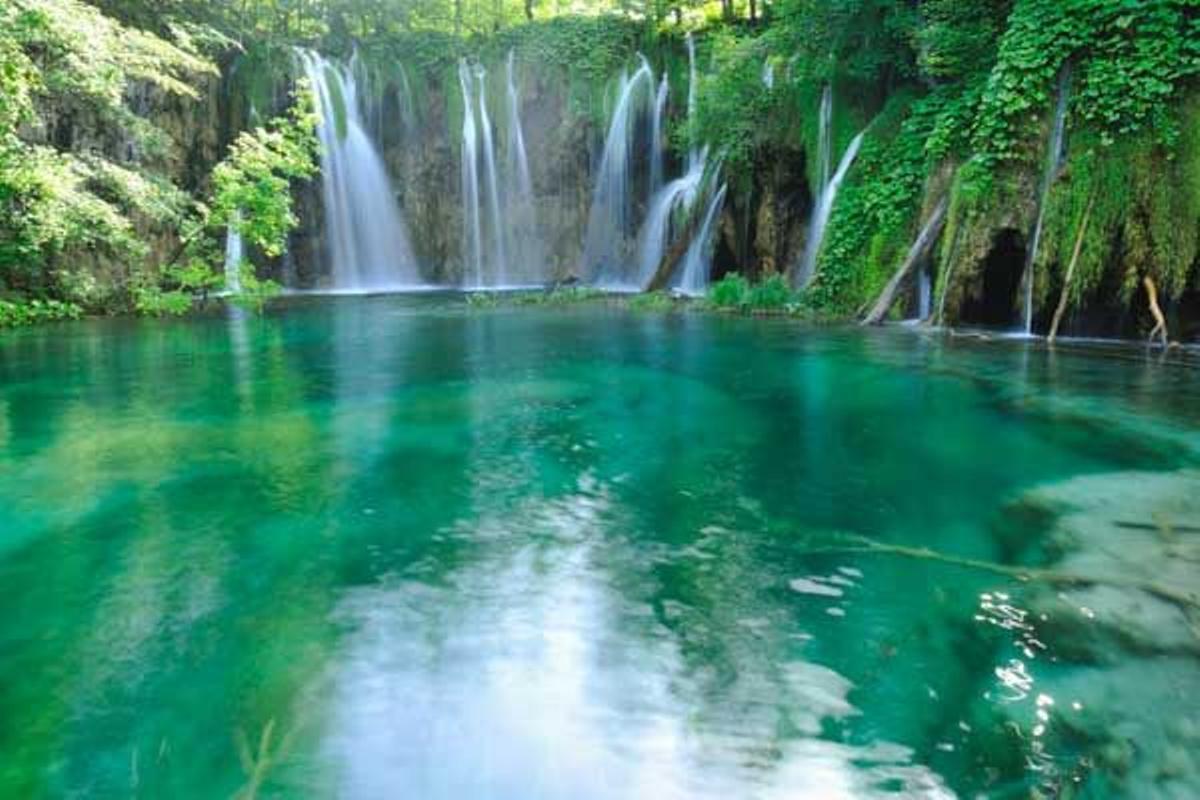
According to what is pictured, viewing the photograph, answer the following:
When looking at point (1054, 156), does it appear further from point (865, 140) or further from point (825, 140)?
point (825, 140)

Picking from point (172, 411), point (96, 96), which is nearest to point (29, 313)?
point (96, 96)

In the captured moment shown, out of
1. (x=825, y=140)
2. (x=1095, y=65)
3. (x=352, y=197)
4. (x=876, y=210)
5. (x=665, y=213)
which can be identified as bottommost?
(x=876, y=210)

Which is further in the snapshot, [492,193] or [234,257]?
[492,193]

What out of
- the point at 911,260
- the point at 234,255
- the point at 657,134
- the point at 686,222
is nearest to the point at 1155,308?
the point at 911,260

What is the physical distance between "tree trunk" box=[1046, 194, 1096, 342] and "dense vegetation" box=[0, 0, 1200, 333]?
0.10 feet

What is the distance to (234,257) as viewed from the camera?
77.4 ft

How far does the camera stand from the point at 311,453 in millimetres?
6469

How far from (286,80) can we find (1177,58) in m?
23.4

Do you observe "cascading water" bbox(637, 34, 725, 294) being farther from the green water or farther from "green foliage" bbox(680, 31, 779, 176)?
the green water

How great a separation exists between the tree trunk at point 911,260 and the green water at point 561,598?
5181mm

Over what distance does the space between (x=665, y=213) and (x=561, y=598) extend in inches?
759

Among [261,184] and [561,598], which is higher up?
[261,184]

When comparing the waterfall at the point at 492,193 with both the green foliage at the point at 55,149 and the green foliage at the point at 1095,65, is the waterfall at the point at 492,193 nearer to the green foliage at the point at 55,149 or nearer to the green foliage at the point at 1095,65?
the green foliage at the point at 55,149

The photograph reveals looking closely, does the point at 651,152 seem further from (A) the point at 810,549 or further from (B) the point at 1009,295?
(A) the point at 810,549
